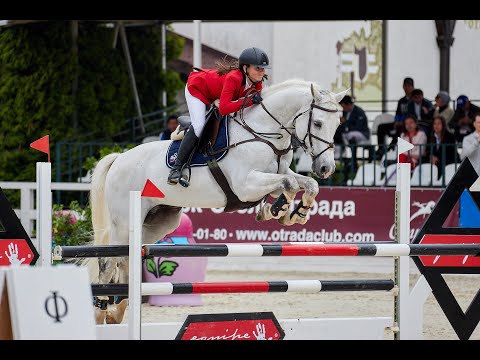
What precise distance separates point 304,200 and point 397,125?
18.9 feet

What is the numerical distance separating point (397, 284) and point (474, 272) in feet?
1.60

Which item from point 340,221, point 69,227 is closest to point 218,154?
point 69,227

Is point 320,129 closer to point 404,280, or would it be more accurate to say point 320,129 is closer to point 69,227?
point 404,280

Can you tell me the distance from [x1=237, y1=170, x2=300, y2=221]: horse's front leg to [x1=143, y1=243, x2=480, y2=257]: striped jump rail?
64 cm

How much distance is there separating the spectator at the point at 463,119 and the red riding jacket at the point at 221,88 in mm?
5330

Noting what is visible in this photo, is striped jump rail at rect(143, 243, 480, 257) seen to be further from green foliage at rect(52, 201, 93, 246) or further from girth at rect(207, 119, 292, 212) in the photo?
green foliage at rect(52, 201, 93, 246)

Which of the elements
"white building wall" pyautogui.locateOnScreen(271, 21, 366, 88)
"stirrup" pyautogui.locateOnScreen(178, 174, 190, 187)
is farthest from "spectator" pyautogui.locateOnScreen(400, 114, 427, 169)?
"white building wall" pyautogui.locateOnScreen(271, 21, 366, 88)

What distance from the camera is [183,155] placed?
5.80 m

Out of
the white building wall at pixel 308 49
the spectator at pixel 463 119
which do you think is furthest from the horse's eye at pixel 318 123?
the white building wall at pixel 308 49

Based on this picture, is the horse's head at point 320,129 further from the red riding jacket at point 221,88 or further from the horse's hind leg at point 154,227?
the horse's hind leg at point 154,227

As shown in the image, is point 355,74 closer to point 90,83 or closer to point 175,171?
point 90,83

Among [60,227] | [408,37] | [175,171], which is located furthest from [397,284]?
[408,37]

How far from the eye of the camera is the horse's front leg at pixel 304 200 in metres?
5.32
